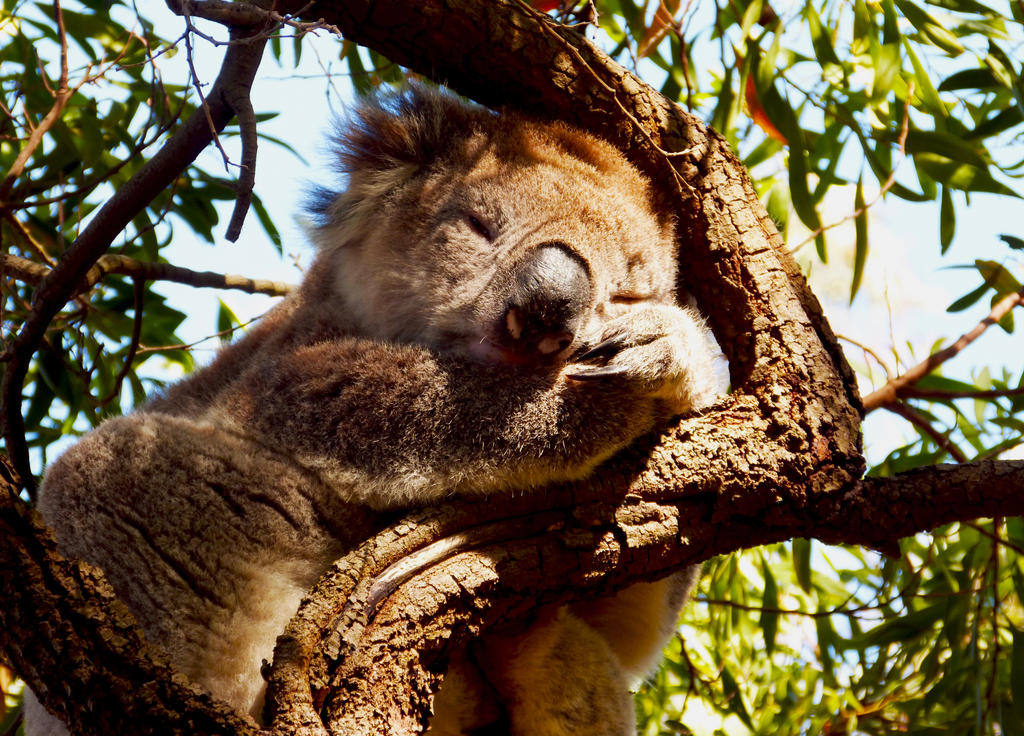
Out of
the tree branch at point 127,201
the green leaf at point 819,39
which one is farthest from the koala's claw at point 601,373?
the green leaf at point 819,39

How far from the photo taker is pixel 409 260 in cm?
204

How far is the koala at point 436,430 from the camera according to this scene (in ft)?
5.55

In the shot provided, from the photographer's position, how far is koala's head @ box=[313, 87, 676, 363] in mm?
1842

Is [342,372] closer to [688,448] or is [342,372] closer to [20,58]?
[688,448]

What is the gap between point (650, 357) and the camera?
5.69 ft

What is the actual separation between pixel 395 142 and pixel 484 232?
0.38 m

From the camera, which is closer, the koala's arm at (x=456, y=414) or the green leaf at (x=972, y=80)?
the koala's arm at (x=456, y=414)

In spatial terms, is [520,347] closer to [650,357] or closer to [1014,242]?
[650,357]

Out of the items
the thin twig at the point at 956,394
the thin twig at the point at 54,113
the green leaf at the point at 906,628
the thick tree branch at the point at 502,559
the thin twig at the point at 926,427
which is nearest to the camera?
the thick tree branch at the point at 502,559

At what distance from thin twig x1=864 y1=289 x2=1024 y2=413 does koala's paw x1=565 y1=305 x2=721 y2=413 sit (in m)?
0.62

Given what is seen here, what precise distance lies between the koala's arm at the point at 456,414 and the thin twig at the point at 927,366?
A: 0.58 m

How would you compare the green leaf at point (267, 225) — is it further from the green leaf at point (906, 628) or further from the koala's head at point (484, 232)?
the green leaf at point (906, 628)

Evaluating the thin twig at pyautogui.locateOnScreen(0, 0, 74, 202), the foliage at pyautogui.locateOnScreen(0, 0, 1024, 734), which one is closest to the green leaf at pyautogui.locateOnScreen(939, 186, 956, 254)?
the foliage at pyautogui.locateOnScreen(0, 0, 1024, 734)

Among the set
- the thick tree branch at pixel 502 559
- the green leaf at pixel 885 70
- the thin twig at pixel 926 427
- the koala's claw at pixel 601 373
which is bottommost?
the thick tree branch at pixel 502 559
